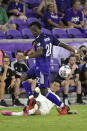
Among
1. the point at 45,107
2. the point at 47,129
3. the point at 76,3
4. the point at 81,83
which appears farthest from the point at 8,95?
the point at 47,129

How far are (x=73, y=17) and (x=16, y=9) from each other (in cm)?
216

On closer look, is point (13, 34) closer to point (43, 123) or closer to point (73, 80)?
point (73, 80)

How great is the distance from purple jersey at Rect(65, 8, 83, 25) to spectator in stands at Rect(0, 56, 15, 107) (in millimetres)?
4615

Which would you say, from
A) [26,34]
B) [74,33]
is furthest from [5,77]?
[74,33]

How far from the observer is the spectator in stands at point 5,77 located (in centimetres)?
1297

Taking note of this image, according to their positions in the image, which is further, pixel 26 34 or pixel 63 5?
pixel 63 5

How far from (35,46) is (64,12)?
348 inches

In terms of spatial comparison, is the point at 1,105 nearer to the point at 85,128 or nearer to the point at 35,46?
the point at 35,46

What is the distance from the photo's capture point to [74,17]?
17406 mm

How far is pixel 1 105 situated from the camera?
12.9 metres

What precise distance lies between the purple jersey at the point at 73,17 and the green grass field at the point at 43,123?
8.04 meters

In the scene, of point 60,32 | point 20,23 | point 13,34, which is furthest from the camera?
point 20,23

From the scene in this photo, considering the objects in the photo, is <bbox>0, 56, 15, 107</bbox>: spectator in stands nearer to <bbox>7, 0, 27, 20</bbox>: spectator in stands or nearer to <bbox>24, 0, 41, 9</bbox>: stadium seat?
<bbox>7, 0, 27, 20</bbox>: spectator in stands

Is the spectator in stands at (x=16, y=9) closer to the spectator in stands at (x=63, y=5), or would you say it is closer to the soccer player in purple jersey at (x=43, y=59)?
the spectator in stands at (x=63, y=5)
